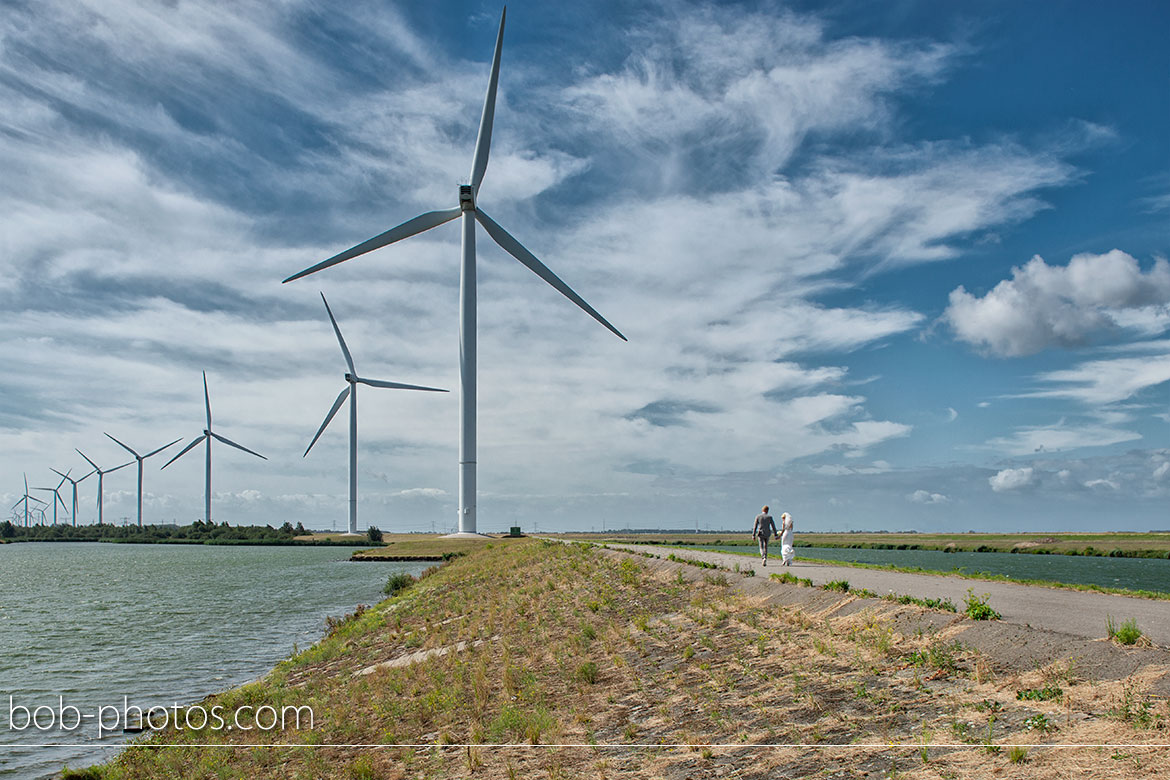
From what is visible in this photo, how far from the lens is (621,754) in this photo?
1140cm

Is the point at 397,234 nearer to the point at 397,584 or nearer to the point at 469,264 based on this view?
the point at 469,264

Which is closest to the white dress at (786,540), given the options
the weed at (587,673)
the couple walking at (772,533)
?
the couple walking at (772,533)

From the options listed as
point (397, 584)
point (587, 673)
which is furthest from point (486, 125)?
point (587, 673)

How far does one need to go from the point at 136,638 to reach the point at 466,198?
4782 centimetres

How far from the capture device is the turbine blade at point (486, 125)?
65750 millimetres

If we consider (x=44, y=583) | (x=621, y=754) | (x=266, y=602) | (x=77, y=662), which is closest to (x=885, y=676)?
(x=621, y=754)

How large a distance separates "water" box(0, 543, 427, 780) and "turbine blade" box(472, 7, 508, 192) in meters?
36.5

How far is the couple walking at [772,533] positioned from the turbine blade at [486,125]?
163ft

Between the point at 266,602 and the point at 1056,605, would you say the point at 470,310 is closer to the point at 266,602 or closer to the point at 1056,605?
the point at 266,602

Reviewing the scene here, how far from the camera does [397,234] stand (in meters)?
65.9

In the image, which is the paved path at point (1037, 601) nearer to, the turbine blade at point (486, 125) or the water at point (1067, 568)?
the water at point (1067, 568)

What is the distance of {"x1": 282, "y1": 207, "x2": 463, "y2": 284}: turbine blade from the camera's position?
6236 centimetres

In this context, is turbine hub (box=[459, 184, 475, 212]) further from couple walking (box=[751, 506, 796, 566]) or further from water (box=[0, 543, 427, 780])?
couple walking (box=[751, 506, 796, 566])

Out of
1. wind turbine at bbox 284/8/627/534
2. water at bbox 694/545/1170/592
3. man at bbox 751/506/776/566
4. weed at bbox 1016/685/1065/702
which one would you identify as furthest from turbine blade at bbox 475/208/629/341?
weed at bbox 1016/685/1065/702
